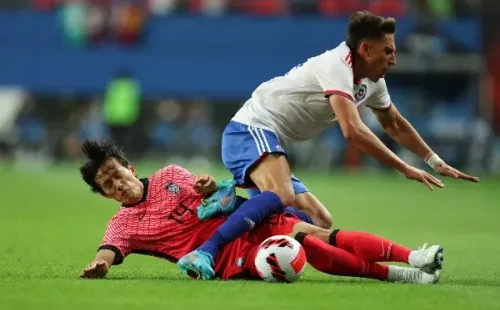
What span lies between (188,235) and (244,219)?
0.47m

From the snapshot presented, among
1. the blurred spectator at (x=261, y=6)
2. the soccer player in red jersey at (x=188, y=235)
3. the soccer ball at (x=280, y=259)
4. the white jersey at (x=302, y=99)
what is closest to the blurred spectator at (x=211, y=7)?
the blurred spectator at (x=261, y=6)

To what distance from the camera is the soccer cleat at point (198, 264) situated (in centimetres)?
705

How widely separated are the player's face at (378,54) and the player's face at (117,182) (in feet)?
5.76

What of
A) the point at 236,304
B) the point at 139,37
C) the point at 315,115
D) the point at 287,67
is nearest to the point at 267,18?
the point at 287,67

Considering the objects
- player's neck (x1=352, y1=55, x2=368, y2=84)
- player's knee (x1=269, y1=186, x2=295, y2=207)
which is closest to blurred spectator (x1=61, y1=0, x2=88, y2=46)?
player's neck (x1=352, y1=55, x2=368, y2=84)

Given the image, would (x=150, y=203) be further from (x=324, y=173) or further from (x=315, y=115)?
(x=324, y=173)

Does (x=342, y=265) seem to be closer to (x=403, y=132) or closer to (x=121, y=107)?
(x=403, y=132)

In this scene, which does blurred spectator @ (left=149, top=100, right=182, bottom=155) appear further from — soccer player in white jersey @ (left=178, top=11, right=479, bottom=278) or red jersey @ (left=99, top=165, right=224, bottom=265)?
red jersey @ (left=99, top=165, right=224, bottom=265)

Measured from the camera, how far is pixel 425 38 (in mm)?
28766

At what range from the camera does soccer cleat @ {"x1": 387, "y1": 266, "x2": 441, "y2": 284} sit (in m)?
7.19

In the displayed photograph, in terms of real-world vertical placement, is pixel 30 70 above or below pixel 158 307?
below

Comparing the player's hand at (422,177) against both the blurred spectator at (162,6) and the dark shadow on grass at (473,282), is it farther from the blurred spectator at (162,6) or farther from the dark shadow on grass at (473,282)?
the blurred spectator at (162,6)

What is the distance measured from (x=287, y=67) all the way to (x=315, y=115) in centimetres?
2176

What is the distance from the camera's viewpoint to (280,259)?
6988mm
